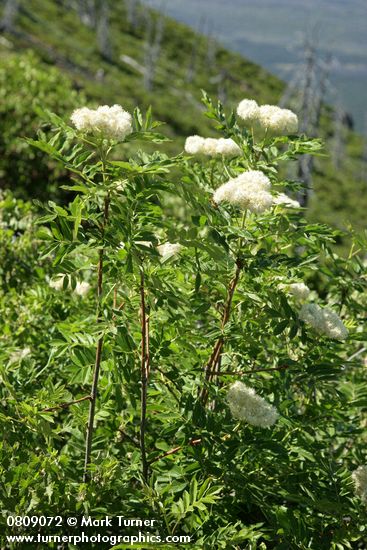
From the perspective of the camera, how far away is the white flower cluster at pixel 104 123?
6.84 feet

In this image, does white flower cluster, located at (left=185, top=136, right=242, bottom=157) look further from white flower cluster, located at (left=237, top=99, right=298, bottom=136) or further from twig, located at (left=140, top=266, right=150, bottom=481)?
twig, located at (left=140, top=266, right=150, bottom=481)

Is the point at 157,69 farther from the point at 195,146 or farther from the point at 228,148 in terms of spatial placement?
the point at 228,148

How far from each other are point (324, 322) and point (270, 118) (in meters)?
0.97

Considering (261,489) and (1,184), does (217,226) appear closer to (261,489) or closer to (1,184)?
(261,489)

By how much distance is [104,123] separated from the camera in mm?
2098

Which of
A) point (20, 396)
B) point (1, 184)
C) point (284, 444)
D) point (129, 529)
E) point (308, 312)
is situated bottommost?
point (1, 184)

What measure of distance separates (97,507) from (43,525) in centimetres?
24

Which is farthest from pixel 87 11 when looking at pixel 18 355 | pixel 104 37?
pixel 18 355

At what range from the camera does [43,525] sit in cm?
237

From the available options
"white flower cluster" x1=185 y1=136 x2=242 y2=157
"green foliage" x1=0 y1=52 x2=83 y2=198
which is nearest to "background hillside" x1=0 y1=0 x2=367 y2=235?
"green foliage" x1=0 y1=52 x2=83 y2=198

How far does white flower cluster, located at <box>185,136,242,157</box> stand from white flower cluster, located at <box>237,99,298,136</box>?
137 mm

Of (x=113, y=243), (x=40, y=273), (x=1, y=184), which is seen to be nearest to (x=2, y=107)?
(x=1, y=184)

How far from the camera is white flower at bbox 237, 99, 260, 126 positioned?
108 inches

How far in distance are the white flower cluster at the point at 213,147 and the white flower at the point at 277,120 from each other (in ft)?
0.59
